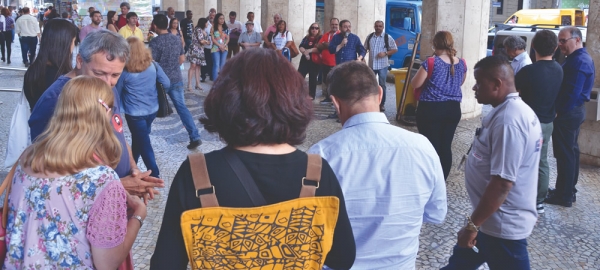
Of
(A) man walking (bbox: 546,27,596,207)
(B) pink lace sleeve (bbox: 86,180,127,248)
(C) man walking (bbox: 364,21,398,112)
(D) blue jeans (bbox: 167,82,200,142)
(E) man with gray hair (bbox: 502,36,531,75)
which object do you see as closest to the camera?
(B) pink lace sleeve (bbox: 86,180,127,248)

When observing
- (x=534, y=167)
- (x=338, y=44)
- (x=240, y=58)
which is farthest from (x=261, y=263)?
(x=338, y=44)

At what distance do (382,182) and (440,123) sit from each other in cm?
370

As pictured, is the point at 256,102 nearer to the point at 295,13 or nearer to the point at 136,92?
the point at 136,92

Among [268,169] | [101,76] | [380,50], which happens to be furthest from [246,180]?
[380,50]

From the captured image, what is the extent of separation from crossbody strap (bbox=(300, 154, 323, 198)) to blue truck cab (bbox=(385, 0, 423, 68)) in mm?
14564

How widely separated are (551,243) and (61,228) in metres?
3.76

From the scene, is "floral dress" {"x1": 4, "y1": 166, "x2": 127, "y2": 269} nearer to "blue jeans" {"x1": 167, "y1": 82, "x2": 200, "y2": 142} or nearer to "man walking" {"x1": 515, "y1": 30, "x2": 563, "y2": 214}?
"man walking" {"x1": 515, "y1": 30, "x2": 563, "y2": 214}

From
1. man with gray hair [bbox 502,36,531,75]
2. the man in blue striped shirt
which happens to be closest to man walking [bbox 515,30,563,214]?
man with gray hair [bbox 502,36,531,75]

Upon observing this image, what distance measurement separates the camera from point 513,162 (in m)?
2.74

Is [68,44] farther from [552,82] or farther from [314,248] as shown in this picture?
[552,82]

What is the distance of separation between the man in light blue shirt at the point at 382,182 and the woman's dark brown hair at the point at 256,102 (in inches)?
17.3

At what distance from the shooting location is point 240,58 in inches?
66.9

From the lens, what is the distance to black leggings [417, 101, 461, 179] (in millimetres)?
5641

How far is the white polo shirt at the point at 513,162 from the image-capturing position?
9.07 feet
